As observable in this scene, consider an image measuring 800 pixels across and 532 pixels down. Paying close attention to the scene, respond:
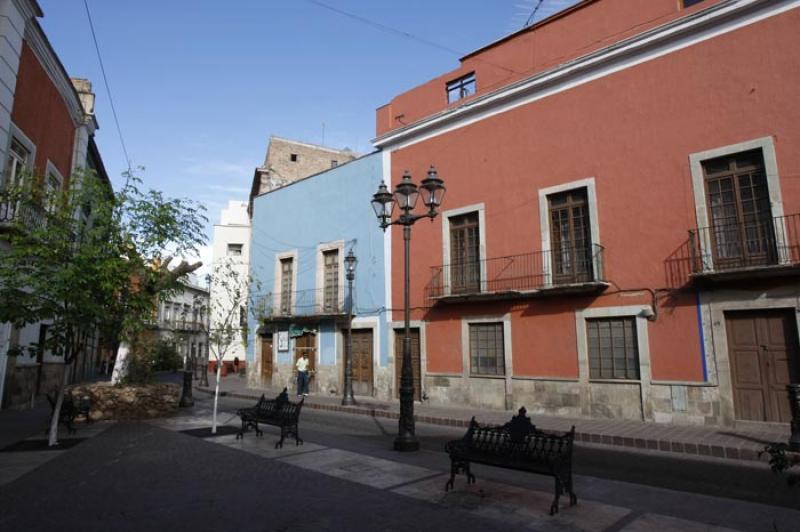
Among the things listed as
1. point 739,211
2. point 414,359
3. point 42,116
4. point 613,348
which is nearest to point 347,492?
point 613,348

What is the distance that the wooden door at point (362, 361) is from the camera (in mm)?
18016

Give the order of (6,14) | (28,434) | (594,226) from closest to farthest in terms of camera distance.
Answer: (28,434), (6,14), (594,226)

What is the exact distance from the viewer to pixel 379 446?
8672 mm

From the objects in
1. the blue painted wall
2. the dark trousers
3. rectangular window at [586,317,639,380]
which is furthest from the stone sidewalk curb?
the dark trousers

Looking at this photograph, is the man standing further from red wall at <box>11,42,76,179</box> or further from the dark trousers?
red wall at <box>11,42,76,179</box>

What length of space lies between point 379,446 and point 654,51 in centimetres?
1081

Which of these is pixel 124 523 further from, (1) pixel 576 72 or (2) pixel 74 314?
(1) pixel 576 72

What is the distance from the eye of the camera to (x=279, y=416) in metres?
8.69

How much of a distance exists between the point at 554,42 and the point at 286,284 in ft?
45.1

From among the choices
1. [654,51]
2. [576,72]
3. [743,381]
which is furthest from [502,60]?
[743,381]

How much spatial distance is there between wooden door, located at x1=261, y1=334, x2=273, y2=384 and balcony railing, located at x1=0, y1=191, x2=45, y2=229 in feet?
36.9

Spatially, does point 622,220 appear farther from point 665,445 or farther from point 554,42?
point 665,445

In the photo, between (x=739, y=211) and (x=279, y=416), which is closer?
(x=279, y=416)

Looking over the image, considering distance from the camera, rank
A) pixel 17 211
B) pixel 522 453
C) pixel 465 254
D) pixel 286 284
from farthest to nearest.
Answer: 1. pixel 286 284
2. pixel 465 254
3. pixel 17 211
4. pixel 522 453
